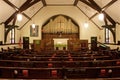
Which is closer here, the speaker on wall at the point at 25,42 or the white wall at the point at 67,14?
the speaker on wall at the point at 25,42

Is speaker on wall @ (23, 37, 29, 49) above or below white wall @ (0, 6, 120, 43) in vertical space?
below

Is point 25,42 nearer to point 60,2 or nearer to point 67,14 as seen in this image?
point 67,14

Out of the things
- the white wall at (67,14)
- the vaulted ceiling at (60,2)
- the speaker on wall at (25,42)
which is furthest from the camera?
the white wall at (67,14)

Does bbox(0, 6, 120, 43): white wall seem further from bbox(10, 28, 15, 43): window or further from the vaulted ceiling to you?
bbox(10, 28, 15, 43): window

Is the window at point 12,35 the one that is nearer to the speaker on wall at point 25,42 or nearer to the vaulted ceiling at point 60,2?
the speaker on wall at point 25,42

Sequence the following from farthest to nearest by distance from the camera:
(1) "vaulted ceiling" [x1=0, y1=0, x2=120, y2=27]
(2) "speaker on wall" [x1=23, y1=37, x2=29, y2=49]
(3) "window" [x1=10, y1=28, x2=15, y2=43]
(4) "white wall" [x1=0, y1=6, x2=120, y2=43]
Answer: (4) "white wall" [x1=0, y1=6, x2=120, y2=43] < (2) "speaker on wall" [x1=23, y1=37, x2=29, y2=49] < (3) "window" [x1=10, y1=28, x2=15, y2=43] < (1) "vaulted ceiling" [x1=0, y1=0, x2=120, y2=27]

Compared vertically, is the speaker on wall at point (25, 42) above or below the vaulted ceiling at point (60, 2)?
below

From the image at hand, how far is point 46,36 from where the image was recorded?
72.4 feet

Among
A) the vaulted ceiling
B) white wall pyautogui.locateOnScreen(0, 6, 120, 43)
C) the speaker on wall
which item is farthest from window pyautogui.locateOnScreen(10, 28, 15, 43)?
white wall pyautogui.locateOnScreen(0, 6, 120, 43)

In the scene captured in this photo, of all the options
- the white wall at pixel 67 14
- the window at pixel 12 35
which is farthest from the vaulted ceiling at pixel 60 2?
the window at pixel 12 35

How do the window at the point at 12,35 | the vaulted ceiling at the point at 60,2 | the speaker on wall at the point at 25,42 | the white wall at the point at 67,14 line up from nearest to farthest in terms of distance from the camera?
the vaulted ceiling at the point at 60,2
the window at the point at 12,35
the speaker on wall at the point at 25,42
the white wall at the point at 67,14

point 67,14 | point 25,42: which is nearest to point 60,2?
point 67,14

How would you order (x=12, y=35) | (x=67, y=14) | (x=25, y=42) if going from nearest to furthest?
(x=12, y=35) < (x=25, y=42) < (x=67, y=14)

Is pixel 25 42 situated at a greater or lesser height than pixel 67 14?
lesser
